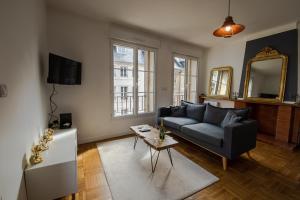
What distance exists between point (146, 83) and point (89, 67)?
1587mm

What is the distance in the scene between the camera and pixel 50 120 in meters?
2.72

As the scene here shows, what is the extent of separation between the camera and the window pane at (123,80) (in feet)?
11.3

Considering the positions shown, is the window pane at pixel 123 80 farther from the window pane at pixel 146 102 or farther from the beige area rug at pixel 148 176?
the beige area rug at pixel 148 176

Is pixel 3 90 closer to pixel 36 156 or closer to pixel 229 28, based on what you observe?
pixel 36 156

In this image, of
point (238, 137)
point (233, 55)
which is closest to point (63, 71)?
point (238, 137)

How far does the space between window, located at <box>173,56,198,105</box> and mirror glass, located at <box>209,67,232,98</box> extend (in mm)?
556

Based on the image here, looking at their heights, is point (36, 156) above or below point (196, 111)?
below

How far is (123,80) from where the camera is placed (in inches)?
141

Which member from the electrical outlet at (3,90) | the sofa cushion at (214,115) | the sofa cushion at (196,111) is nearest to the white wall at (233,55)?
the sofa cushion at (196,111)

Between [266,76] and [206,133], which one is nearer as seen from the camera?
[206,133]

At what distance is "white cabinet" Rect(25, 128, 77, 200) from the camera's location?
1378 millimetres

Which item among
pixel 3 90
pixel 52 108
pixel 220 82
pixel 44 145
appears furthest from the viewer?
pixel 220 82

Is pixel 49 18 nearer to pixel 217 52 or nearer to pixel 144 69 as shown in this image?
pixel 144 69

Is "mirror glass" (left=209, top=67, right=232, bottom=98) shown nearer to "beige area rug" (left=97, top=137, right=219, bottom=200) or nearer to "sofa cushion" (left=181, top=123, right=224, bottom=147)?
"sofa cushion" (left=181, top=123, right=224, bottom=147)
